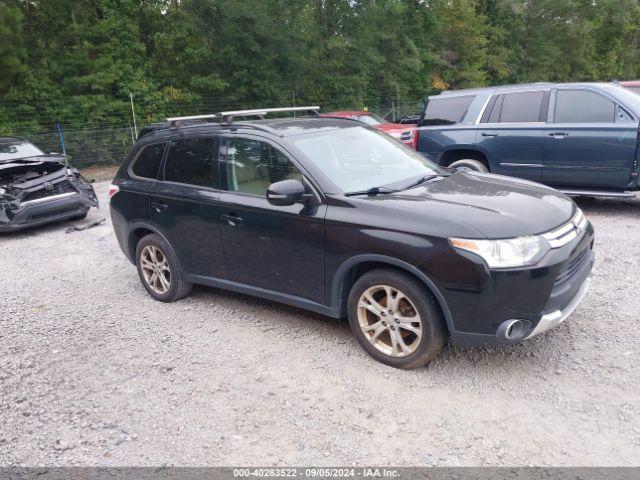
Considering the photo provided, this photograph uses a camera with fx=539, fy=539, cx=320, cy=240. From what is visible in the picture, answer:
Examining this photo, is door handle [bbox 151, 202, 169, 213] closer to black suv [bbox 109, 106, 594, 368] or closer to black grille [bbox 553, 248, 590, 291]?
black suv [bbox 109, 106, 594, 368]

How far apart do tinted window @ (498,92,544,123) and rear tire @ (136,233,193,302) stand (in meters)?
5.42

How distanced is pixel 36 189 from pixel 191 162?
16.0 ft

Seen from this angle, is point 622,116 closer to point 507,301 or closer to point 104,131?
point 507,301

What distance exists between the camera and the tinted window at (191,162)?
479 cm

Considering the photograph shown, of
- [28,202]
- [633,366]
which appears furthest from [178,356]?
[28,202]

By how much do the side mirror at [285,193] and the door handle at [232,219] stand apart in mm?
596

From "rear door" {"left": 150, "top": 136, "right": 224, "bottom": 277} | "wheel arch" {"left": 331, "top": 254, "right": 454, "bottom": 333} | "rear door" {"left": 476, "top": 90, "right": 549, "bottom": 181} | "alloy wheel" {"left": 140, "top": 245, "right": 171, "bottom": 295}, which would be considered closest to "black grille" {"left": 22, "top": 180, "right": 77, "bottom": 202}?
"alloy wheel" {"left": 140, "top": 245, "right": 171, "bottom": 295}

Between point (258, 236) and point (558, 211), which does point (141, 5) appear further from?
point (558, 211)

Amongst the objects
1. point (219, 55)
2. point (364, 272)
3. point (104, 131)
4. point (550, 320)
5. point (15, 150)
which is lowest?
point (104, 131)

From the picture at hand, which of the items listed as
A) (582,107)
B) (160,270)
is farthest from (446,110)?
(160,270)

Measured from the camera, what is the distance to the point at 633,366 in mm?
3646

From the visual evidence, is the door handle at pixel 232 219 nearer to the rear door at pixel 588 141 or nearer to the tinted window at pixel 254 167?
the tinted window at pixel 254 167

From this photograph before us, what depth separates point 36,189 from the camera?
854 cm

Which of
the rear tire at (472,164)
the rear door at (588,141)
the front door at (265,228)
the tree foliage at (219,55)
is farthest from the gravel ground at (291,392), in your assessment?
the tree foliage at (219,55)
